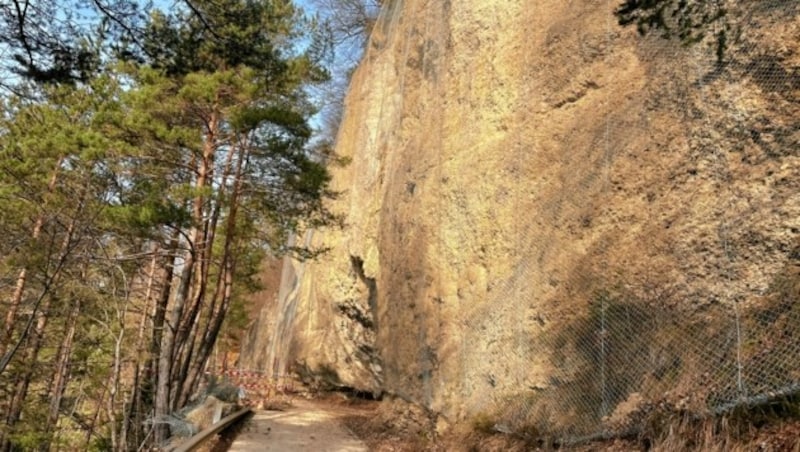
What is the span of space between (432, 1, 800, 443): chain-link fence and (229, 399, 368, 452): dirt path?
385cm

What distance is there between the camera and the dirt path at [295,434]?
9.15 m

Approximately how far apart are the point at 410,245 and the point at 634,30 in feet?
18.4

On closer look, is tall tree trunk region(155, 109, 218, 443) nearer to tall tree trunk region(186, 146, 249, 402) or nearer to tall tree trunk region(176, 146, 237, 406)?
tall tree trunk region(176, 146, 237, 406)

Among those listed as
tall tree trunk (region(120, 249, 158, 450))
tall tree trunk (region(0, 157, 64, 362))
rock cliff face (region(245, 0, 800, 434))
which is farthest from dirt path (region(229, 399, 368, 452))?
tall tree trunk (region(0, 157, 64, 362))

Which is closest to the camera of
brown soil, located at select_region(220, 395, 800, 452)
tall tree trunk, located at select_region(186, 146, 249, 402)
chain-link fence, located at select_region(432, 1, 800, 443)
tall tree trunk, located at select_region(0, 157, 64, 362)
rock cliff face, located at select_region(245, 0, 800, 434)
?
brown soil, located at select_region(220, 395, 800, 452)

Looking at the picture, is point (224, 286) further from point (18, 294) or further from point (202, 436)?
point (202, 436)

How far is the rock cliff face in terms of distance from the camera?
4.71m

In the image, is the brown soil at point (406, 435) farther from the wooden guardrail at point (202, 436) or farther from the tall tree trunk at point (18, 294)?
the tall tree trunk at point (18, 294)

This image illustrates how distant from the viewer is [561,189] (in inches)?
259

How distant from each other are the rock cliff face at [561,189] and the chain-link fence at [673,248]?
17mm

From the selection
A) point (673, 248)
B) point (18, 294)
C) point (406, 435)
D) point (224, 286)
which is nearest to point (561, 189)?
point (673, 248)

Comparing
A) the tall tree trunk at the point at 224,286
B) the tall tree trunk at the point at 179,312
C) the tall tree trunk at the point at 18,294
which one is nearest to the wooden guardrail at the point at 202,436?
the tall tree trunk at the point at 179,312

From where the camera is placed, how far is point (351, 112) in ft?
65.4

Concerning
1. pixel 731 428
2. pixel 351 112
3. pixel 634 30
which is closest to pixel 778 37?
pixel 634 30
